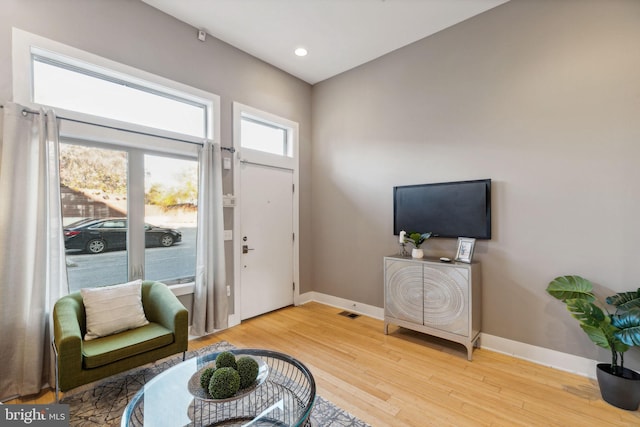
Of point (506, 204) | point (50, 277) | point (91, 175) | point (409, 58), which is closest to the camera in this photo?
point (50, 277)

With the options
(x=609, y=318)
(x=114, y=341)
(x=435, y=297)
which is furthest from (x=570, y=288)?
(x=114, y=341)

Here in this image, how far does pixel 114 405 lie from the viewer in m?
2.06

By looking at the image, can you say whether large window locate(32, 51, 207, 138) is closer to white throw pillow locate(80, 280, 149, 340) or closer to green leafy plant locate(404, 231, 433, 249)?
white throw pillow locate(80, 280, 149, 340)

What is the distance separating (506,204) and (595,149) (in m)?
0.80

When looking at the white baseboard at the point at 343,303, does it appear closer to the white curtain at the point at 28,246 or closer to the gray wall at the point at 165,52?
the gray wall at the point at 165,52

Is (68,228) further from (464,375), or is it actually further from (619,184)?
(619,184)

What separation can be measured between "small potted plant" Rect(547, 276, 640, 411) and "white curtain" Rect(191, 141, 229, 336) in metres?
3.37

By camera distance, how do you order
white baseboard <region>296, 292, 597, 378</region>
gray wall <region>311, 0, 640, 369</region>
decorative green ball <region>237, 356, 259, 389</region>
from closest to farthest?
decorative green ball <region>237, 356, 259, 389</region> → gray wall <region>311, 0, 640, 369</region> → white baseboard <region>296, 292, 597, 378</region>

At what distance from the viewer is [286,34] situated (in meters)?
3.33

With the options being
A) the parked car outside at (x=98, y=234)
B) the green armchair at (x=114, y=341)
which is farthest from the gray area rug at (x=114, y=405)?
the parked car outside at (x=98, y=234)

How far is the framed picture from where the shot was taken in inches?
115

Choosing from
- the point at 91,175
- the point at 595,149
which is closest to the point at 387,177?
the point at 595,149

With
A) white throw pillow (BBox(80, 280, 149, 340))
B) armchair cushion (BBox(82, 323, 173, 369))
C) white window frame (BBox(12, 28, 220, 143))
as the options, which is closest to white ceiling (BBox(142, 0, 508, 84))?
white window frame (BBox(12, 28, 220, 143))

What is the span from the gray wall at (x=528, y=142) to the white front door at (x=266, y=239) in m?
1.26
